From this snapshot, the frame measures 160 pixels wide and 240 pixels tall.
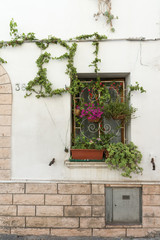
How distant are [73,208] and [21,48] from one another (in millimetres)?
3307

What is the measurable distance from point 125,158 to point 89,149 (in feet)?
2.27

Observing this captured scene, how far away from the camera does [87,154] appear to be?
351 cm

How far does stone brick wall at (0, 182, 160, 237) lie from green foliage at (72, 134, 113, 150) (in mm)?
745

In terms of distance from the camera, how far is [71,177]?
354 centimetres

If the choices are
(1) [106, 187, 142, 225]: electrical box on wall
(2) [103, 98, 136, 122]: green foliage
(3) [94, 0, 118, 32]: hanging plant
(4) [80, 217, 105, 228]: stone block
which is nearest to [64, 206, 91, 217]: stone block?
(4) [80, 217, 105, 228]: stone block

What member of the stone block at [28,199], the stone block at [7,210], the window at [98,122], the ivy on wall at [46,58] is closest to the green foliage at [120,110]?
the window at [98,122]

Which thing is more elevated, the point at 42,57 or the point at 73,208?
the point at 42,57

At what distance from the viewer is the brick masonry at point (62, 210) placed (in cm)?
349

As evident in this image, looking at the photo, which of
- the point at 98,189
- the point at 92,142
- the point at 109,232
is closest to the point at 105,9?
Result: the point at 92,142

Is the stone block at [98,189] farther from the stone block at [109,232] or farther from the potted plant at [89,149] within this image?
the stone block at [109,232]

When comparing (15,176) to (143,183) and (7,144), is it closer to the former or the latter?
(7,144)

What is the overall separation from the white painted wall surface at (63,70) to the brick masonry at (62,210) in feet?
0.68

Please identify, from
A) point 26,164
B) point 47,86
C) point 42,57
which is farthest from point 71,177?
point 42,57

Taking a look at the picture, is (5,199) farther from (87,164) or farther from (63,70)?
(63,70)
